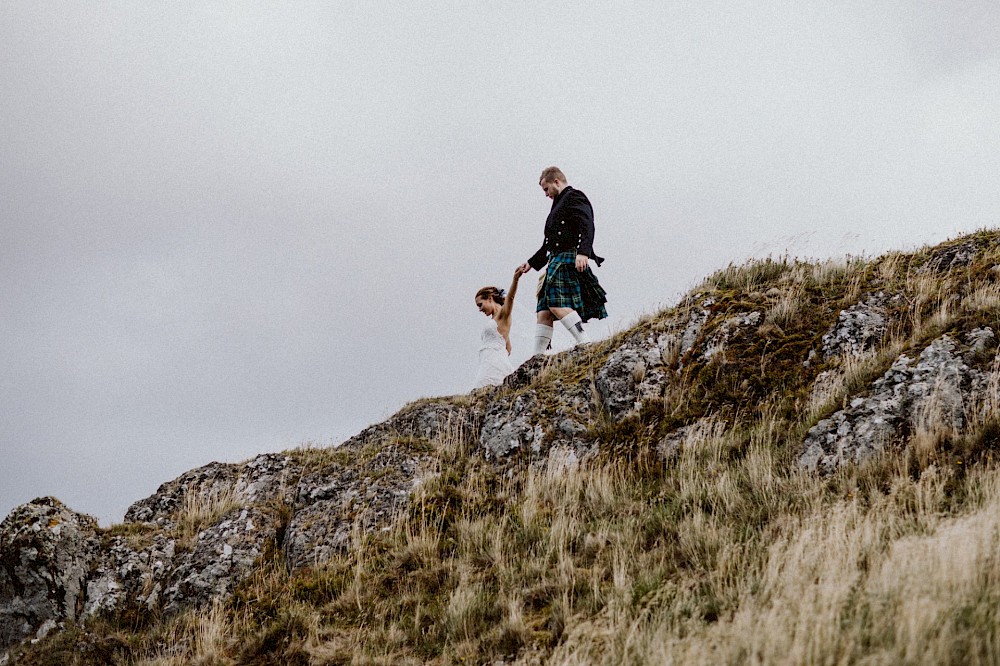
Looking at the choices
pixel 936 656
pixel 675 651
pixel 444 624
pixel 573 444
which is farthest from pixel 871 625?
pixel 573 444

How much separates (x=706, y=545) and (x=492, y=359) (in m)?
5.76

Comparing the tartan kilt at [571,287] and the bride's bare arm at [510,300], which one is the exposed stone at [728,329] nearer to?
the tartan kilt at [571,287]

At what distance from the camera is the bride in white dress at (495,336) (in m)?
10.0

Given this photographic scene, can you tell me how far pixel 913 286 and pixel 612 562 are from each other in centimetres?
455

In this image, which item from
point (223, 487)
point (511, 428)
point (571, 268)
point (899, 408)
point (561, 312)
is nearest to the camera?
point (899, 408)

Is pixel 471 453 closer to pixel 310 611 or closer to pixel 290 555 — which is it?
pixel 290 555

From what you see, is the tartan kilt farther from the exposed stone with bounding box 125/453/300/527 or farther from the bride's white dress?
the exposed stone with bounding box 125/453/300/527

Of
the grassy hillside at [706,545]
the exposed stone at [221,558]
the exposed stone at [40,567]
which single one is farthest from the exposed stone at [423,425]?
the exposed stone at [40,567]

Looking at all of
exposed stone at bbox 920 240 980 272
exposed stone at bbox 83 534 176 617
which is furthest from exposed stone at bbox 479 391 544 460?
exposed stone at bbox 920 240 980 272

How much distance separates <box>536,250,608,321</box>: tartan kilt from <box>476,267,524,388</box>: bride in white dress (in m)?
0.58

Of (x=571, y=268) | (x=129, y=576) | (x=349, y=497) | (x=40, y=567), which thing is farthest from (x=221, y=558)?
(x=571, y=268)

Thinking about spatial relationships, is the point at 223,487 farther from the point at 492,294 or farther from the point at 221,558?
the point at 492,294

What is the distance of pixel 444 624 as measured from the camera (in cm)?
501

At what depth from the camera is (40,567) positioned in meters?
6.82
